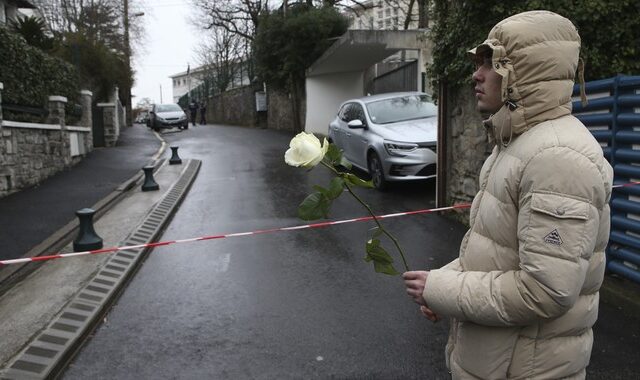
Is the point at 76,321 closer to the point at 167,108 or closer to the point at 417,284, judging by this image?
the point at 417,284

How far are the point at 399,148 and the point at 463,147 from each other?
6.17ft

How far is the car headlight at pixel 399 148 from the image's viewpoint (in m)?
9.32

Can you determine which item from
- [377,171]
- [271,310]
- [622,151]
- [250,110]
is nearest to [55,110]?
[377,171]

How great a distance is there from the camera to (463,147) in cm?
761

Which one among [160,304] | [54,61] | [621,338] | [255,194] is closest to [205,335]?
[160,304]

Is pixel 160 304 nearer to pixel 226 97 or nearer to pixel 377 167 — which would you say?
pixel 377 167

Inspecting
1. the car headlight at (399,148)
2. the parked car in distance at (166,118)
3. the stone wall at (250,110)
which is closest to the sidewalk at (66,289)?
the car headlight at (399,148)

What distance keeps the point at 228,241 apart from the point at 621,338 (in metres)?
4.58

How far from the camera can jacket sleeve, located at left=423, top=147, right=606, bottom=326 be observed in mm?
1513

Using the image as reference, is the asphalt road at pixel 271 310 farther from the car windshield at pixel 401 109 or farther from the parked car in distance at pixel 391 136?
the car windshield at pixel 401 109

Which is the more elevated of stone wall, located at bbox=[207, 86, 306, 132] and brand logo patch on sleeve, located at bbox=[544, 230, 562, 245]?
stone wall, located at bbox=[207, 86, 306, 132]

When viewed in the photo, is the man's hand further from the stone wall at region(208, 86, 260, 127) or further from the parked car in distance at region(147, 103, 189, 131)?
the stone wall at region(208, 86, 260, 127)

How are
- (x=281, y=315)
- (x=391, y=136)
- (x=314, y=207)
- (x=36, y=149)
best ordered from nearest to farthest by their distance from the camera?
1. (x=314, y=207)
2. (x=281, y=315)
3. (x=391, y=136)
4. (x=36, y=149)

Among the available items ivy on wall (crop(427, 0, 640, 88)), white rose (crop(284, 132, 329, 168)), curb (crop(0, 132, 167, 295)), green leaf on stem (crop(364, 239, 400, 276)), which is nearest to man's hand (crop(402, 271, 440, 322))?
green leaf on stem (crop(364, 239, 400, 276))
